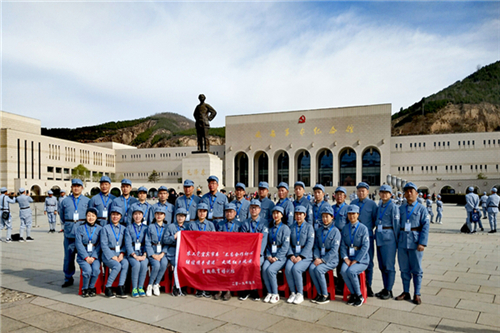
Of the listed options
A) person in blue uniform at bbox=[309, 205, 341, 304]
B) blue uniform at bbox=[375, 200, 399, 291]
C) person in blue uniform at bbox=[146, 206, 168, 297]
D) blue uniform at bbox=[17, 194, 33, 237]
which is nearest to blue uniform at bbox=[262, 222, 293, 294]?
person in blue uniform at bbox=[309, 205, 341, 304]

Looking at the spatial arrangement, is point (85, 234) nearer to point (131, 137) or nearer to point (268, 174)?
point (268, 174)

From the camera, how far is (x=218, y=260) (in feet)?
20.9

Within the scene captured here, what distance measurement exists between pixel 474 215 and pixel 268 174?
60.7m

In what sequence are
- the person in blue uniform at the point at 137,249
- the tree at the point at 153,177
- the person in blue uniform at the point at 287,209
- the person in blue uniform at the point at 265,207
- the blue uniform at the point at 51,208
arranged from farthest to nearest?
1. the tree at the point at 153,177
2. the blue uniform at the point at 51,208
3. the person in blue uniform at the point at 287,209
4. the person in blue uniform at the point at 265,207
5. the person in blue uniform at the point at 137,249

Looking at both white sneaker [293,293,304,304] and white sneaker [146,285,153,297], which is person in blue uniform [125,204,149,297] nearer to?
white sneaker [146,285,153,297]

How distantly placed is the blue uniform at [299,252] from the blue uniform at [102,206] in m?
3.92

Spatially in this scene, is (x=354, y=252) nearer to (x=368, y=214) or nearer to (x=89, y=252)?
(x=368, y=214)

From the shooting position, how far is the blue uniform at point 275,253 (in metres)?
6.03

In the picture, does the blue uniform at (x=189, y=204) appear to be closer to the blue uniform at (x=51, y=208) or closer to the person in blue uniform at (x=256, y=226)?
the person in blue uniform at (x=256, y=226)

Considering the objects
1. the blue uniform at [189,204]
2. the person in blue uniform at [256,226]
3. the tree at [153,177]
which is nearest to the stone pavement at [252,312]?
the person in blue uniform at [256,226]

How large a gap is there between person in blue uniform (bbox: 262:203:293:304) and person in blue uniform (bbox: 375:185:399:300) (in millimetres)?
1552

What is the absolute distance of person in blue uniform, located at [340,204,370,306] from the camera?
575 cm

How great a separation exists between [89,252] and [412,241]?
5.36m

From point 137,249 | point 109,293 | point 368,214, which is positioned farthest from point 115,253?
point 368,214
